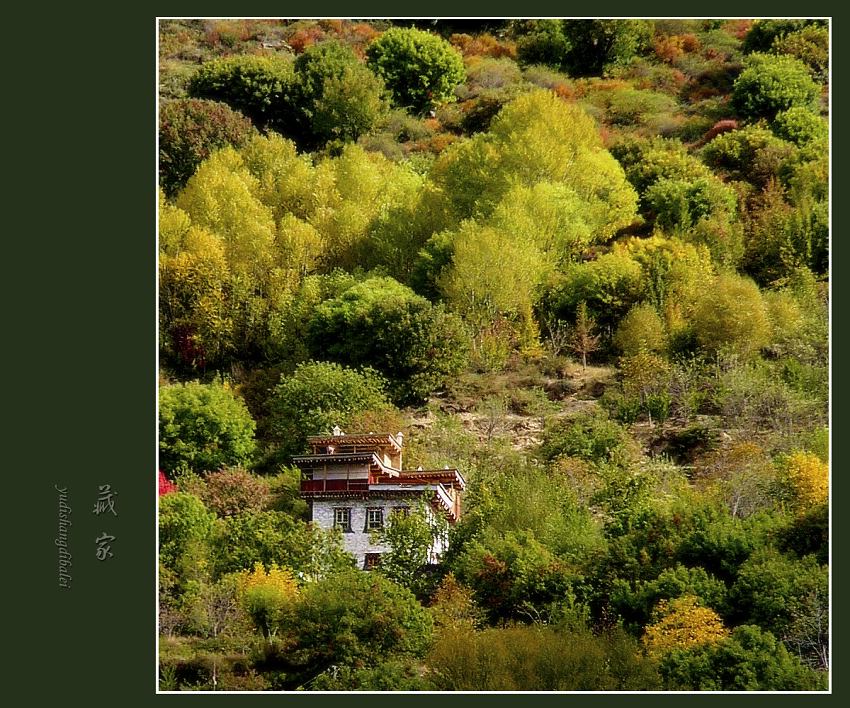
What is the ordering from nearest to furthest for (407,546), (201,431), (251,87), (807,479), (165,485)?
(407,546), (807,479), (165,485), (201,431), (251,87)

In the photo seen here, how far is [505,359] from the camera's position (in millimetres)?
46750

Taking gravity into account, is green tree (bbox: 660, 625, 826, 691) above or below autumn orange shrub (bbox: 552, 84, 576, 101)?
below

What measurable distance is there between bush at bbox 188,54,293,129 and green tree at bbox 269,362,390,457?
74.4ft

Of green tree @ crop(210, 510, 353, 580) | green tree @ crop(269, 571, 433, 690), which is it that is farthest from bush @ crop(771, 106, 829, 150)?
green tree @ crop(269, 571, 433, 690)

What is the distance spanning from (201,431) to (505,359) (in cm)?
998

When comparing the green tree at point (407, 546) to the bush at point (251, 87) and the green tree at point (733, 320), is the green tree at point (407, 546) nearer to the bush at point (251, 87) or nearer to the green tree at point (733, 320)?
the green tree at point (733, 320)

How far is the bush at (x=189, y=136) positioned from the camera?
186ft

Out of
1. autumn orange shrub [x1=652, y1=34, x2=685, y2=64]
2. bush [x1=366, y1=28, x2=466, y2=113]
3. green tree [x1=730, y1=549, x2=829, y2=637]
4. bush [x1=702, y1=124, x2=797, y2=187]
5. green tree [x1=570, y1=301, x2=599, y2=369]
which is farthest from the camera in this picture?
autumn orange shrub [x1=652, y1=34, x2=685, y2=64]

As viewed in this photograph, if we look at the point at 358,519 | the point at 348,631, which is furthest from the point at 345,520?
the point at 348,631

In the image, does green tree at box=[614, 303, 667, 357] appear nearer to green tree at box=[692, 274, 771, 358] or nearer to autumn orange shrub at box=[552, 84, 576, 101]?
green tree at box=[692, 274, 771, 358]

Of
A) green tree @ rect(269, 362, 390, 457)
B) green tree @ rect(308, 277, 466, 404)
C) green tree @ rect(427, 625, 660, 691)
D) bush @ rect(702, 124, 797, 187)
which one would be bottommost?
green tree @ rect(427, 625, 660, 691)

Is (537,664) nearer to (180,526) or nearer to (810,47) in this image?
(180,526)

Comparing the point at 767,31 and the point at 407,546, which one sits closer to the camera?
the point at 407,546

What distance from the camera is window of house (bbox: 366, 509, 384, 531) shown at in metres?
36.7
